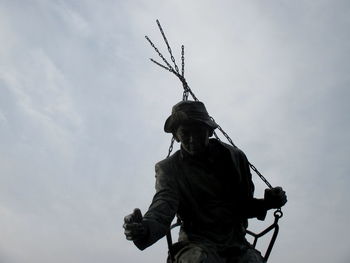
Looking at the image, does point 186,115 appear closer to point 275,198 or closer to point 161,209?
point 161,209

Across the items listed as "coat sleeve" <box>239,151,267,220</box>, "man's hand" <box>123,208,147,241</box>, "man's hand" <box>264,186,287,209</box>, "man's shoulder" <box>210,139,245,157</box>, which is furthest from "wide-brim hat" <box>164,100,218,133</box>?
"man's hand" <box>123,208,147,241</box>

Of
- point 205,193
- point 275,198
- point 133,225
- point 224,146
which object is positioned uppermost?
point 224,146

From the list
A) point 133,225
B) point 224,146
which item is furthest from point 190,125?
point 133,225

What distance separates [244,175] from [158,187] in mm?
1185

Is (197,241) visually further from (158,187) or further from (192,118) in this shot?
(192,118)

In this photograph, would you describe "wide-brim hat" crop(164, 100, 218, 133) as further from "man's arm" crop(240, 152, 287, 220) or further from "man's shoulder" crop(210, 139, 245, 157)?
"man's arm" crop(240, 152, 287, 220)

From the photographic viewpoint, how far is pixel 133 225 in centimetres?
525

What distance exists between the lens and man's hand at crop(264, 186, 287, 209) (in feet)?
21.3

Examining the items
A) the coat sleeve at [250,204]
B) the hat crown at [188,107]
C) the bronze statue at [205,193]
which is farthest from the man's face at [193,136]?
the coat sleeve at [250,204]

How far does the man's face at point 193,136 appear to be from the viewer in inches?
257

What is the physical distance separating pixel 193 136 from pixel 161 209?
1038 millimetres

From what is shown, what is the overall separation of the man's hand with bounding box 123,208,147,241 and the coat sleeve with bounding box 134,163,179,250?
0.18m

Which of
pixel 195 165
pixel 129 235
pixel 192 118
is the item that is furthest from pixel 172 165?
pixel 129 235

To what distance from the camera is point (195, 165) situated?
6906 millimetres
